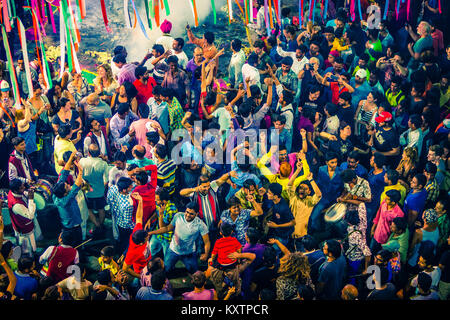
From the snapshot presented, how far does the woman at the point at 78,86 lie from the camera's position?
21.0 feet

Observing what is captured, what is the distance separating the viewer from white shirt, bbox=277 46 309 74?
6.41m

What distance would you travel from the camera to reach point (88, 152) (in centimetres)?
616

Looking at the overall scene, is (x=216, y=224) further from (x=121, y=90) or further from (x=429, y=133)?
(x=429, y=133)

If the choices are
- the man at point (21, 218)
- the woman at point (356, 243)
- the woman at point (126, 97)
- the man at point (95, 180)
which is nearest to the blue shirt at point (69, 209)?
the man at point (95, 180)

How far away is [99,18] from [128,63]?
673mm

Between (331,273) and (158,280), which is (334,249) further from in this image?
(158,280)

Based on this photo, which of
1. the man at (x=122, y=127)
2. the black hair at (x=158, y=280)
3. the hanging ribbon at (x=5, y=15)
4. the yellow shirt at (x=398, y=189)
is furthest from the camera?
the man at (x=122, y=127)

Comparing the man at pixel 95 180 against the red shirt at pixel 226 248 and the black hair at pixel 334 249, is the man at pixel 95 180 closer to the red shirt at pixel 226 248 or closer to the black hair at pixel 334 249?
the red shirt at pixel 226 248

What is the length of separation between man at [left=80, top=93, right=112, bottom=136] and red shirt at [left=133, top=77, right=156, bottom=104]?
0.39 m

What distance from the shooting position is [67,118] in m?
6.30

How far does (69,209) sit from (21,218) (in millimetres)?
554

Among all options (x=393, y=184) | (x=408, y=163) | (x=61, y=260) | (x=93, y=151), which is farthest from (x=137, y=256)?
(x=408, y=163)

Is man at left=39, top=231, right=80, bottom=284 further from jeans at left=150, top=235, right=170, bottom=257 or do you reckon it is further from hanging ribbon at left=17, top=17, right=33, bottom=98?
hanging ribbon at left=17, top=17, right=33, bottom=98

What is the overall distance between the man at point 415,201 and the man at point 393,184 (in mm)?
69
